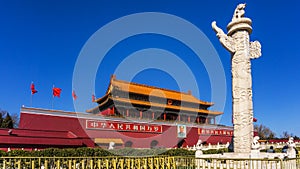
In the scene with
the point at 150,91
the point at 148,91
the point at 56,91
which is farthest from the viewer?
the point at 150,91

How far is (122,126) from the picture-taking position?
19609 mm

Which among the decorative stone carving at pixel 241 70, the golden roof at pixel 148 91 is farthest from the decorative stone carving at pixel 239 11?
the golden roof at pixel 148 91

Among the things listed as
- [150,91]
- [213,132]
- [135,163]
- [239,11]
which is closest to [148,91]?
[150,91]

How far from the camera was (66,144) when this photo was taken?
15914 mm

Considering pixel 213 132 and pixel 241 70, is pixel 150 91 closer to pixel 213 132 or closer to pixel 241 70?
pixel 213 132

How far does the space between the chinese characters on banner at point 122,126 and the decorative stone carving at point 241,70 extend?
11171 mm

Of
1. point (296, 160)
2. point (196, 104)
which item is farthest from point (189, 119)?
point (296, 160)

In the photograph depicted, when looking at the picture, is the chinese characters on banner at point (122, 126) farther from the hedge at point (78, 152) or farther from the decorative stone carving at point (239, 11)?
the decorative stone carving at point (239, 11)

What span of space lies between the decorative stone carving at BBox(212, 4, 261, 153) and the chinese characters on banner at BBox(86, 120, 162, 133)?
11.2 m

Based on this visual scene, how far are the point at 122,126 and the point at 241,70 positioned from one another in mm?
12064

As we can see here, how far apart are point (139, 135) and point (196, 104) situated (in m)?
9.93

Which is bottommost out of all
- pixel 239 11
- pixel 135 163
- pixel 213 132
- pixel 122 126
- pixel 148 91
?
pixel 135 163

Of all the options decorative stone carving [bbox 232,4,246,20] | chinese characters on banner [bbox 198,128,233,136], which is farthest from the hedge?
chinese characters on banner [bbox 198,128,233,136]

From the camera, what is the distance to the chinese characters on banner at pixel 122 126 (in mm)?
18052
